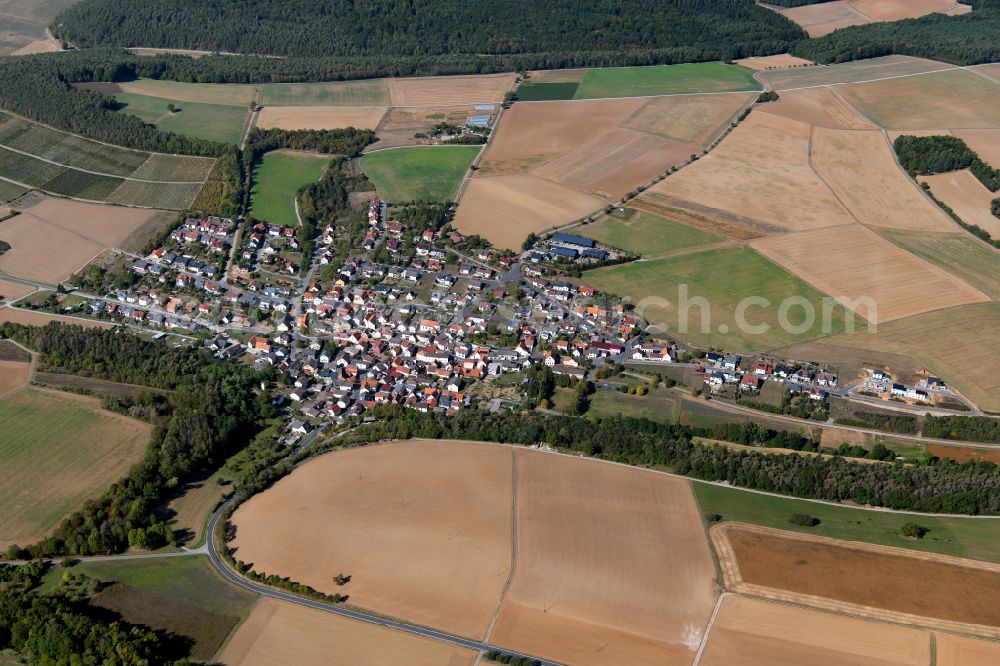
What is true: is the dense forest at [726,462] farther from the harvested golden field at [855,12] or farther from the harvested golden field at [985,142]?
the harvested golden field at [855,12]

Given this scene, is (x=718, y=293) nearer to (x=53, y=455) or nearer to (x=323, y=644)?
(x=323, y=644)

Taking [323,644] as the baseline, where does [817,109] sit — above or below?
above

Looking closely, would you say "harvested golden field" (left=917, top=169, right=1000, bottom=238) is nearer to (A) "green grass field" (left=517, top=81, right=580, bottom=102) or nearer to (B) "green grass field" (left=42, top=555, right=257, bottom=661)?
(A) "green grass field" (left=517, top=81, right=580, bottom=102)

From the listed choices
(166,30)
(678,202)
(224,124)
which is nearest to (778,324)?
(678,202)

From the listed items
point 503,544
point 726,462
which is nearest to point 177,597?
point 503,544

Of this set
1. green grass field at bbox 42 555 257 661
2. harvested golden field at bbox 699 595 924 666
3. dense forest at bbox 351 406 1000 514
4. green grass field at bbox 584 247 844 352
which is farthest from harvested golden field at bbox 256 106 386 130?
harvested golden field at bbox 699 595 924 666

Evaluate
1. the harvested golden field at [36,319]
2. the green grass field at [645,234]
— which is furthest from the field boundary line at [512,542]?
the harvested golden field at [36,319]
